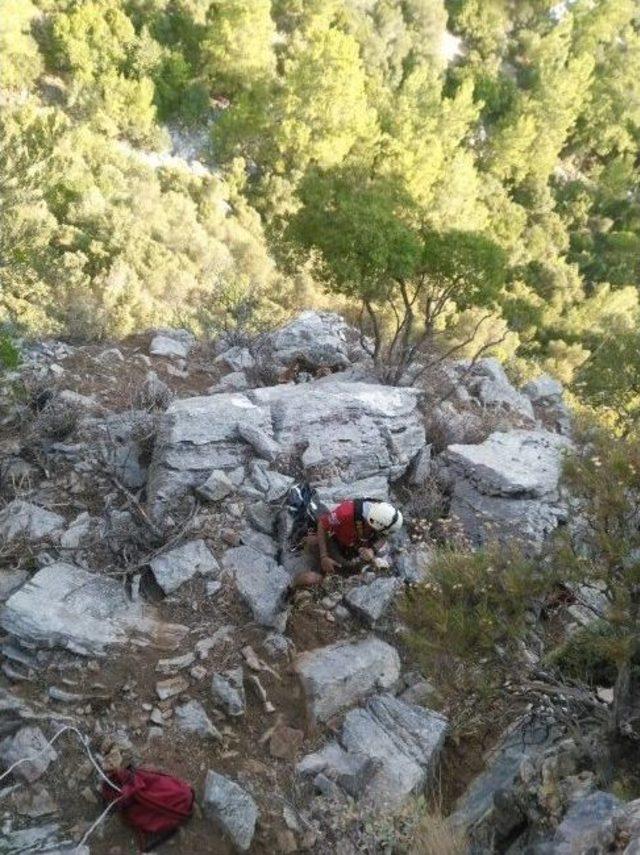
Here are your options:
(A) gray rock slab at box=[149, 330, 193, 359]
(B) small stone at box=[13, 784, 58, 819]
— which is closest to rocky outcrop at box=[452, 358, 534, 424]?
(A) gray rock slab at box=[149, 330, 193, 359]

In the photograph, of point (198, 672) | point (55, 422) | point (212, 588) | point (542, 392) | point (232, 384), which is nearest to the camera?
point (198, 672)

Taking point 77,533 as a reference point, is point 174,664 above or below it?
below

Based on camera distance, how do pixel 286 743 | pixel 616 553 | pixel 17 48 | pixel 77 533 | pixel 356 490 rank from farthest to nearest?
pixel 17 48 → pixel 356 490 → pixel 77 533 → pixel 286 743 → pixel 616 553

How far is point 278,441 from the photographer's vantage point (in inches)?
291

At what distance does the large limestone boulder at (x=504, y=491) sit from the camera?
23.3 feet

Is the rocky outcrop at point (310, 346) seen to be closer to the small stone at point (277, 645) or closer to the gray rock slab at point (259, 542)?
the gray rock slab at point (259, 542)

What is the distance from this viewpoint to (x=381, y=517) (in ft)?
19.4

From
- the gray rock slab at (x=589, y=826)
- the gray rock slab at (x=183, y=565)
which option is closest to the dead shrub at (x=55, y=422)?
the gray rock slab at (x=183, y=565)

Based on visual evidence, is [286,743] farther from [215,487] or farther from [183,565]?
[215,487]

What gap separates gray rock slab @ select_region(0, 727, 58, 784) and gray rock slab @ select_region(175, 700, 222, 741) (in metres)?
0.87

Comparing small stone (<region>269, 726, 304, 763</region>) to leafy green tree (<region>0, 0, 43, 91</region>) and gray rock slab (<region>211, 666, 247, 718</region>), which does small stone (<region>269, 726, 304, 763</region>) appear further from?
leafy green tree (<region>0, 0, 43, 91</region>)

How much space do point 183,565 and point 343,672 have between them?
1.69 m

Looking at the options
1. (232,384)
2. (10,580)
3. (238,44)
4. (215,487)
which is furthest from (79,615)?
(238,44)

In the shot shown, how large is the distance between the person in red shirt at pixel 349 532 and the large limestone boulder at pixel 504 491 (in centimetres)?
133
